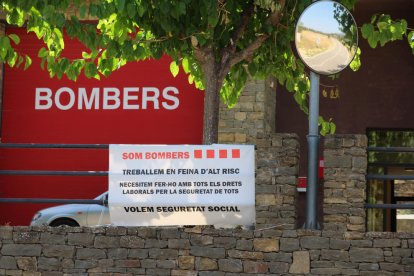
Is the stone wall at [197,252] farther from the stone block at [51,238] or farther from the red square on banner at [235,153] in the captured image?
the red square on banner at [235,153]

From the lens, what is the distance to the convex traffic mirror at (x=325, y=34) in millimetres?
8430

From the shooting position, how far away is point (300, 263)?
29.1 feet

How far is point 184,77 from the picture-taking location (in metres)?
16.9

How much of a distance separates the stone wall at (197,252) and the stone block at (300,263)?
1cm

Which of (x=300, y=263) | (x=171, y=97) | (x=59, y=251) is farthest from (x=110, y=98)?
(x=300, y=263)

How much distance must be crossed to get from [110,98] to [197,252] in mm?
8439

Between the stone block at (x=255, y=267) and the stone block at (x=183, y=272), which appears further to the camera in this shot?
the stone block at (x=183, y=272)

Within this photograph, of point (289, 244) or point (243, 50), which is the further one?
point (243, 50)

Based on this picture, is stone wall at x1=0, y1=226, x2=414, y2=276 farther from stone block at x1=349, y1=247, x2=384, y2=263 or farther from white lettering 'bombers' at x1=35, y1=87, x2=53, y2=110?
white lettering 'bombers' at x1=35, y1=87, x2=53, y2=110

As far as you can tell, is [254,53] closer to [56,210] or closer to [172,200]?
[172,200]

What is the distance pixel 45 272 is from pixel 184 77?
8196 millimetres

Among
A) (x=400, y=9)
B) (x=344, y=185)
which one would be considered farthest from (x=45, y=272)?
(x=400, y=9)

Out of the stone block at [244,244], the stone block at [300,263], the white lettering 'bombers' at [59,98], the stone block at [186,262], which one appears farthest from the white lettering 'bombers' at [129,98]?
the stone block at [300,263]

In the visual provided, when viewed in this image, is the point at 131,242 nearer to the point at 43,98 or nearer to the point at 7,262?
the point at 7,262
